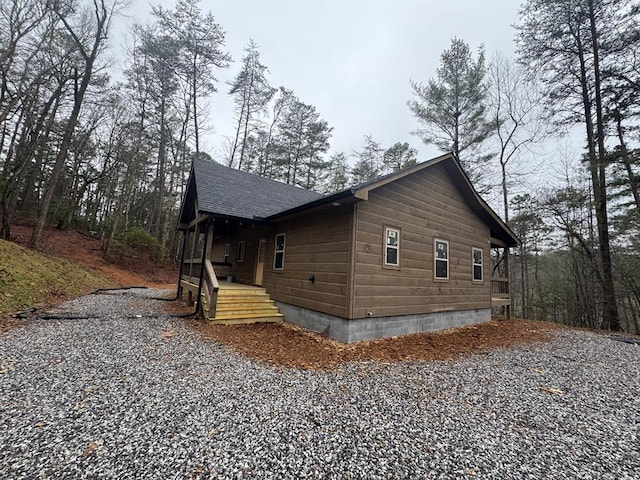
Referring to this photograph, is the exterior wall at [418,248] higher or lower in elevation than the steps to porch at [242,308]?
higher

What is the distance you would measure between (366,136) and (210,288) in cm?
1683

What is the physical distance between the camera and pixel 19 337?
180 inches

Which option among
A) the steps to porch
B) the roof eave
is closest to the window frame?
the roof eave

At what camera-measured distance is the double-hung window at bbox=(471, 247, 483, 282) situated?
8.73 metres

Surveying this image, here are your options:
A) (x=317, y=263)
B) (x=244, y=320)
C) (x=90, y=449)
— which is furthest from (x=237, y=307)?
(x=90, y=449)

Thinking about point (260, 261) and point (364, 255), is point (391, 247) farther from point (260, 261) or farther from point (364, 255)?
point (260, 261)

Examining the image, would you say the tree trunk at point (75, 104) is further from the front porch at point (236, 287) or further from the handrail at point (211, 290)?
the handrail at point (211, 290)

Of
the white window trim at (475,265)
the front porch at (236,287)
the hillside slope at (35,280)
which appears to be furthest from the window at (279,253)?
the white window trim at (475,265)

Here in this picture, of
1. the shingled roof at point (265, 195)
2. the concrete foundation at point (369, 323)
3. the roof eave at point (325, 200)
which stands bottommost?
the concrete foundation at point (369, 323)

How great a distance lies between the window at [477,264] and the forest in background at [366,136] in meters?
4.11

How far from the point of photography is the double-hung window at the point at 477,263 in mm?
8734

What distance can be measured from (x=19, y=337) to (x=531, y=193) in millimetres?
18589

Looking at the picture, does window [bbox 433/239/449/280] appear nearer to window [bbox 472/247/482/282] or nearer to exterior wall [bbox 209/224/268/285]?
window [bbox 472/247/482/282]

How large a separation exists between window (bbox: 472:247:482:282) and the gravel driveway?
4.15m
